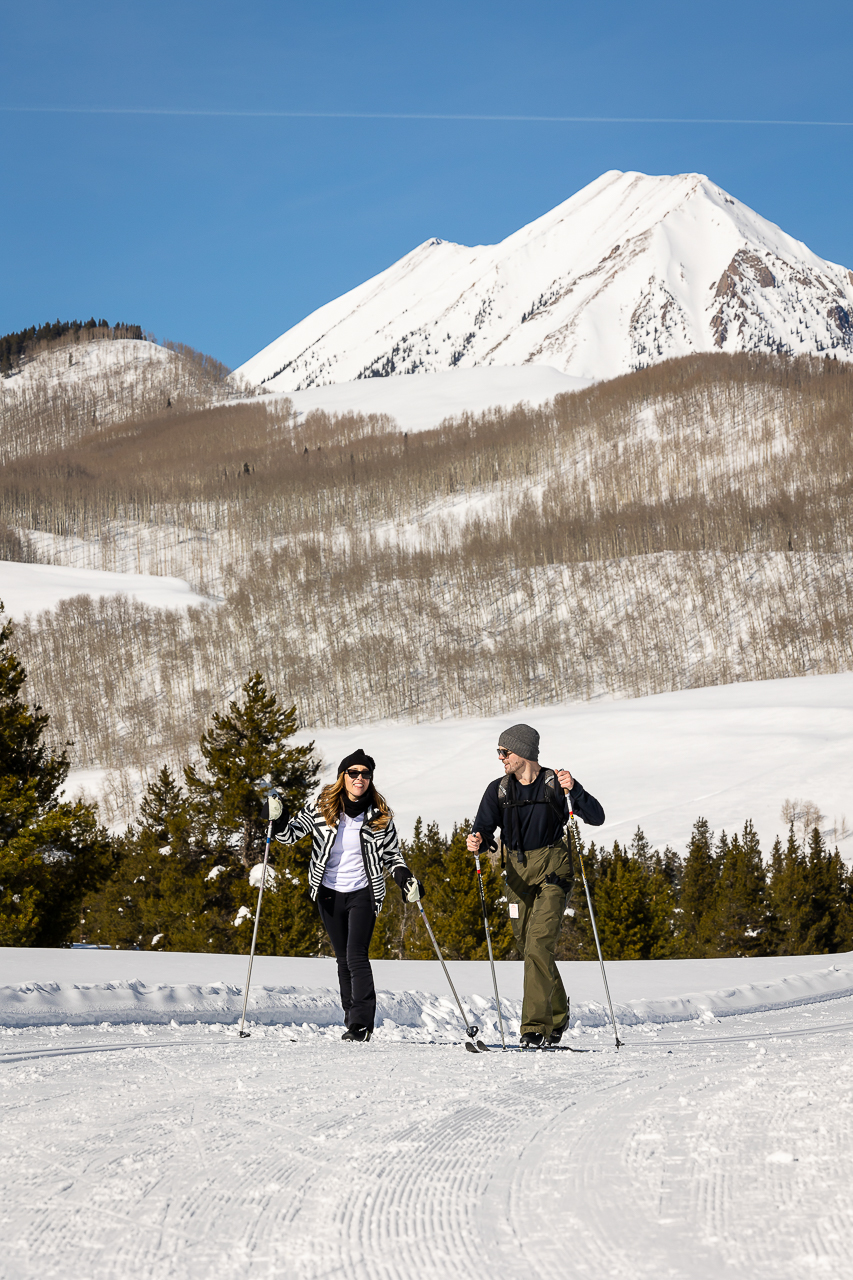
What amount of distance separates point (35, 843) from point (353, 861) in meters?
14.1

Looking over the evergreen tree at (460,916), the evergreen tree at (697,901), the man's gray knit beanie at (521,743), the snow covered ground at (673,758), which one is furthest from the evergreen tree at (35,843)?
the snow covered ground at (673,758)

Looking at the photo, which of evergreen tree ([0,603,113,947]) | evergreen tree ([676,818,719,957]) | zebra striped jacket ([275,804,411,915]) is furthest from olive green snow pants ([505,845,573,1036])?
evergreen tree ([676,818,719,957])

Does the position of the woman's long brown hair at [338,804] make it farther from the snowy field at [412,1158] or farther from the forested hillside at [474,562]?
the forested hillside at [474,562]

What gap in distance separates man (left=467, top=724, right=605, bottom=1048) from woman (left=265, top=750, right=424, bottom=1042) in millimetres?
627

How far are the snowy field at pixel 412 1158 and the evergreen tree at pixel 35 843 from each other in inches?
496

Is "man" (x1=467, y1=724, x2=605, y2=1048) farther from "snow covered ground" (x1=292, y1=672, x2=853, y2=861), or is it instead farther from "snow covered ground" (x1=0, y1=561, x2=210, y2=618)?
"snow covered ground" (x1=0, y1=561, x2=210, y2=618)

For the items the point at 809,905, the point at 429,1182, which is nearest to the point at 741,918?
the point at 809,905

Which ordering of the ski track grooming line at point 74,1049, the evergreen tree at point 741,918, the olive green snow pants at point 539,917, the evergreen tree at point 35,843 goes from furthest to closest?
the evergreen tree at point 741,918, the evergreen tree at point 35,843, the olive green snow pants at point 539,917, the ski track grooming line at point 74,1049

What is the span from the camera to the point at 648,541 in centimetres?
14050

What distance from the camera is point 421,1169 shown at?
388 cm

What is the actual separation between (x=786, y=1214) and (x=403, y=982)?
7.97m

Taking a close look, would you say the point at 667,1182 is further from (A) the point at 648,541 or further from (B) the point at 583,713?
(A) the point at 648,541

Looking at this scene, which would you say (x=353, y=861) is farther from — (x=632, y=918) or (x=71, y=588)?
(x=71, y=588)

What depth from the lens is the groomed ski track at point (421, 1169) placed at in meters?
3.05
